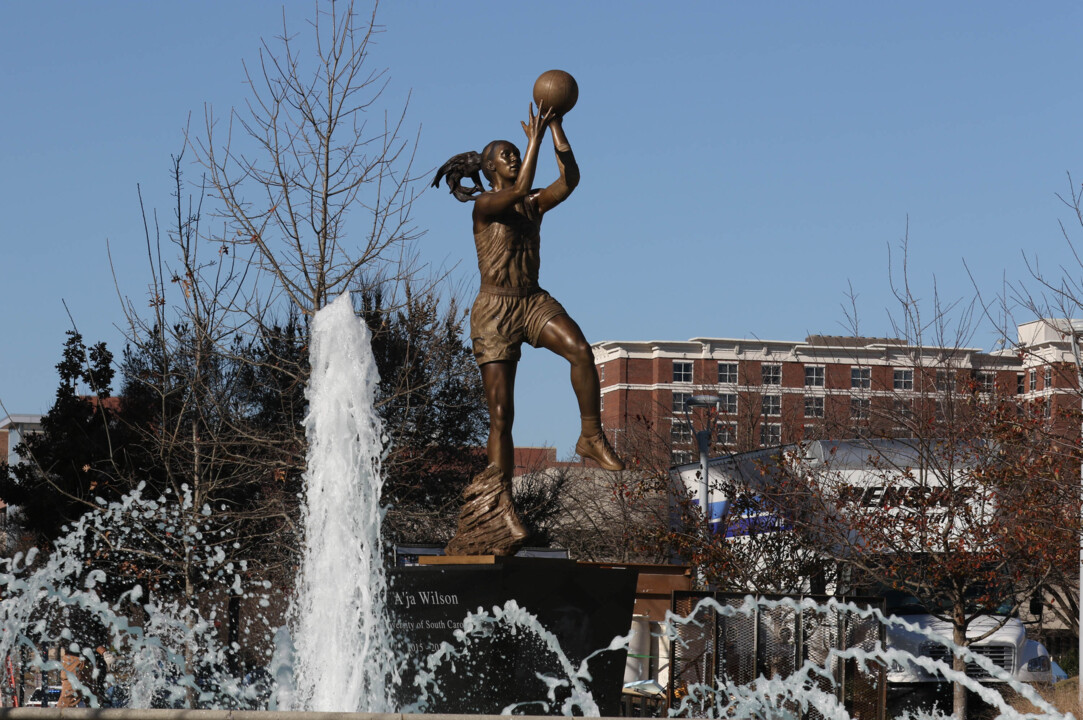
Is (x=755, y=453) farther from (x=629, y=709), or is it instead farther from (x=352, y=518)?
(x=352, y=518)

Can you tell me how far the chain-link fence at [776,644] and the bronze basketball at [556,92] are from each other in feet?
12.8

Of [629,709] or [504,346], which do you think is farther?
[629,709]

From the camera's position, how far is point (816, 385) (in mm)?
61250

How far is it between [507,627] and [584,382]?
1668mm

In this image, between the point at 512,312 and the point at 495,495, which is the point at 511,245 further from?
the point at 495,495

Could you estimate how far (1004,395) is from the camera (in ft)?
53.0

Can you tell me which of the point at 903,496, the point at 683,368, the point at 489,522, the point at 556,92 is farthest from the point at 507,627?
the point at 683,368

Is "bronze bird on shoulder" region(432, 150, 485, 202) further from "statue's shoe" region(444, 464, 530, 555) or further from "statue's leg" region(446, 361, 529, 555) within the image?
"statue's shoe" region(444, 464, 530, 555)

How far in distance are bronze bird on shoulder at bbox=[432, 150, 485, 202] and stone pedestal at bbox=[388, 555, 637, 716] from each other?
255cm

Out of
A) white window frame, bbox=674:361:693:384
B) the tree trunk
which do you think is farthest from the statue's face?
white window frame, bbox=674:361:693:384

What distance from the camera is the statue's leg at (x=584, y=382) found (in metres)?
8.28

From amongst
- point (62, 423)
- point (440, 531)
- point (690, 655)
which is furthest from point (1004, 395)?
point (62, 423)

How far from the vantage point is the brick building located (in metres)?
17.6

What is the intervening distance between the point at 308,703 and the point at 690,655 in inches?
216
